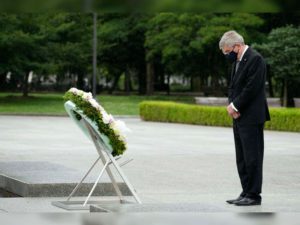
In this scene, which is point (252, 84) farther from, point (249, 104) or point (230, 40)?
point (230, 40)

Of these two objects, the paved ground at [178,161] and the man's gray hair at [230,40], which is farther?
the paved ground at [178,161]

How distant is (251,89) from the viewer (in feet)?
26.6

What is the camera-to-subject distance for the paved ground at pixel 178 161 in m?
9.12

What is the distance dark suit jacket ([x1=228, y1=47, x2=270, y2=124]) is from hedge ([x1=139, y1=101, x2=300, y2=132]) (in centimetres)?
1693

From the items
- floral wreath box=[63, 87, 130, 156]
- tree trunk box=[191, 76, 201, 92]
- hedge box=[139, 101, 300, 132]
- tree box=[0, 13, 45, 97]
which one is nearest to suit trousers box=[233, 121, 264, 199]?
floral wreath box=[63, 87, 130, 156]

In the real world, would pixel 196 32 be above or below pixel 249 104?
above

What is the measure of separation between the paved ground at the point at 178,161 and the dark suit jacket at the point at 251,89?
99cm

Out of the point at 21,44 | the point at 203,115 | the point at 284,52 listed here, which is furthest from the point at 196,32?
the point at 203,115

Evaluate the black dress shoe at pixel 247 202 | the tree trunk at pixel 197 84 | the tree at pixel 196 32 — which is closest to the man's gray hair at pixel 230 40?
the black dress shoe at pixel 247 202

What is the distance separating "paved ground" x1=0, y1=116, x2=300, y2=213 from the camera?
9.12m

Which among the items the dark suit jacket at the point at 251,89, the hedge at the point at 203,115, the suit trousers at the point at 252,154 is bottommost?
the hedge at the point at 203,115

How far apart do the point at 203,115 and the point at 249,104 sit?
2037cm

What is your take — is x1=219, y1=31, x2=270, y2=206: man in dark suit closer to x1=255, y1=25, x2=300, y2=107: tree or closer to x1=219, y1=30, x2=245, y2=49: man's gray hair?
x1=219, y1=30, x2=245, y2=49: man's gray hair

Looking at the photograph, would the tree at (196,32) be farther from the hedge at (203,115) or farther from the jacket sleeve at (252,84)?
the jacket sleeve at (252,84)
